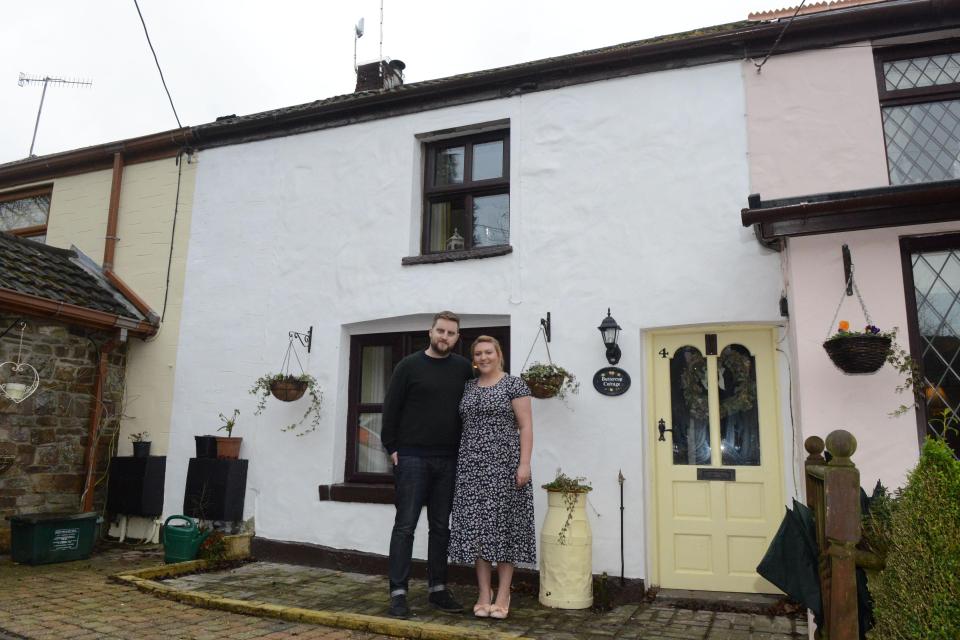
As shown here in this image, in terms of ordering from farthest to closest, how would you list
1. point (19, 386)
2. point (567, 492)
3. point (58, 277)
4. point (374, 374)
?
point (58, 277)
point (374, 374)
point (19, 386)
point (567, 492)

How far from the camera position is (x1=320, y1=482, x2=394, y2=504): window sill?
6574mm

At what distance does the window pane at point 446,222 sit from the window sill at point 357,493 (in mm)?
2456

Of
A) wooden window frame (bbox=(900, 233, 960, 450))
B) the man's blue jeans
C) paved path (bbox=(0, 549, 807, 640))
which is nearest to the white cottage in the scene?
paved path (bbox=(0, 549, 807, 640))

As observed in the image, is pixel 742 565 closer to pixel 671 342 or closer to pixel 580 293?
pixel 671 342

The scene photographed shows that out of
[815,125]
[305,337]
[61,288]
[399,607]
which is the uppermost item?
[815,125]

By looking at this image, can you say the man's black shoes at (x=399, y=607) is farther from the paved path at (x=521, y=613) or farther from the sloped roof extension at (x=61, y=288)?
the sloped roof extension at (x=61, y=288)

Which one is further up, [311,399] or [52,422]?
[311,399]

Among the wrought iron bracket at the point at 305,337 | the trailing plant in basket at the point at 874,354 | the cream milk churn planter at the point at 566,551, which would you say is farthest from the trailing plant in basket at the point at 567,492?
the wrought iron bracket at the point at 305,337

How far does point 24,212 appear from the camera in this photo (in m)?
9.63

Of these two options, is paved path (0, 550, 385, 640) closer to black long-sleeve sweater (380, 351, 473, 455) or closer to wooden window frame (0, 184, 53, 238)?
black long-sleeve sweater (380, 351, 473, 455)

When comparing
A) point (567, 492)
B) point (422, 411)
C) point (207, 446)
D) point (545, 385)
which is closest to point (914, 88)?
point (545, 385)

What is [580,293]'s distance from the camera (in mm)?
6230

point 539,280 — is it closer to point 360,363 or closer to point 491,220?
point 491,220

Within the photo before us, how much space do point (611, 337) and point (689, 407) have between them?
877 mm
